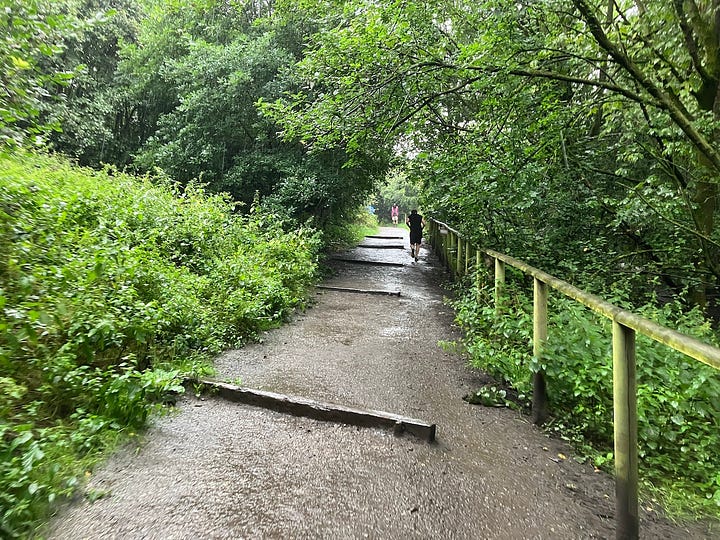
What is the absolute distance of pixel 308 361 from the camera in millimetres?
4621

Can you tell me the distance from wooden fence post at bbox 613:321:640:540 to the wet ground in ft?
0.49

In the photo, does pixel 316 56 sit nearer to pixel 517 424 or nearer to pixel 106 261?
pixel 106 261

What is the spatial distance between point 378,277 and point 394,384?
21.7 ft

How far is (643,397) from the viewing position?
2.63 meters

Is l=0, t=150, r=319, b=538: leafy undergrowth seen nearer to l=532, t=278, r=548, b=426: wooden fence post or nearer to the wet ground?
the wet ground

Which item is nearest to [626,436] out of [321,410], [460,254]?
[321,410]

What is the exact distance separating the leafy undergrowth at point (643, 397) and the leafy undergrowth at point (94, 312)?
283 cm

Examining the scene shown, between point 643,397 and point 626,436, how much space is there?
29.6 inches

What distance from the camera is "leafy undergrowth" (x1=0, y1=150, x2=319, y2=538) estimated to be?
7.59 ft

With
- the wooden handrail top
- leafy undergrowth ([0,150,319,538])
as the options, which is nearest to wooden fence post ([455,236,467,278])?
leafy undergrowth ([0,150,319,538])

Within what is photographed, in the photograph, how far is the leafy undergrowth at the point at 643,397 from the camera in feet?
8.00

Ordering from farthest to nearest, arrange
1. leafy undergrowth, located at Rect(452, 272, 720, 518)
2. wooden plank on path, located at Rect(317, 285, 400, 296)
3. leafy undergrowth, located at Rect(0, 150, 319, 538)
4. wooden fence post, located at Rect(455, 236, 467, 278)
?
wooden plank on path, located at Rect(317, 285, 400, 296), wooden fence post, located at Rect(455, 236, 467, 278), leafy undergrowth, located at Rect(452, 272, 720, 518), leafy undergrowth, located at Rect(0, 150, 319, 538)

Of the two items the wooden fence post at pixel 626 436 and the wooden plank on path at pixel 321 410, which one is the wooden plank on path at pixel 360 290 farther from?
the wooden fence post at pixel 626 436

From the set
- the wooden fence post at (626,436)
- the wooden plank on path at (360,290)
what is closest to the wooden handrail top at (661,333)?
the wooden fence post at (626,436)
